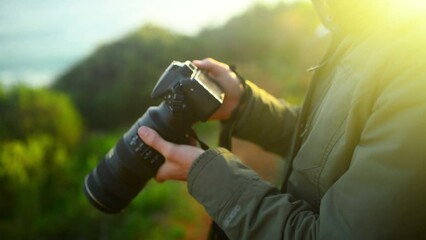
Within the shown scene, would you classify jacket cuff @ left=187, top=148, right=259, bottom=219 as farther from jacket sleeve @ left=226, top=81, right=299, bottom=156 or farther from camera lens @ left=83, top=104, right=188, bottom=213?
jacket sleeve @ left=226, top=81, right=299, bottom=156

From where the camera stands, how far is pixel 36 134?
286 inches

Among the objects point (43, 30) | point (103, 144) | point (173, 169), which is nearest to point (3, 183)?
point (103, 144)

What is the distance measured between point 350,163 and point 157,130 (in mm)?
694

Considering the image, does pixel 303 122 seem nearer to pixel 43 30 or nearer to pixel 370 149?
pixel 370 149

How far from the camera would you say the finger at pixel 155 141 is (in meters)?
1.52

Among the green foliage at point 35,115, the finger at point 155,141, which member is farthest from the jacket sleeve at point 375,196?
the green foliage at point 35,115

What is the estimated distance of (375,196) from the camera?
3.38 feet

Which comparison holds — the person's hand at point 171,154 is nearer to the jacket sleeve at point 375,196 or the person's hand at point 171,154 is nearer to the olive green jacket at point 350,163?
the olive green jacket at point 350,163

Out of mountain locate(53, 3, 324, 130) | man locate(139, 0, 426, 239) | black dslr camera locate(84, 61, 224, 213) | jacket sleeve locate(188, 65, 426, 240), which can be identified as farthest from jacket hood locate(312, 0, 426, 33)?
mountain locate(53, 3, 324, 130)

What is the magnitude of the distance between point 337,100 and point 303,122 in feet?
0.96

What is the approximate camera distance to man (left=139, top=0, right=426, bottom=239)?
3.31 feet

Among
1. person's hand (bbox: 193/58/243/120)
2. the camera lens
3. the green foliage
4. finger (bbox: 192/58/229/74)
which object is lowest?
the green foliage

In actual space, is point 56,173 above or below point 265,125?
below

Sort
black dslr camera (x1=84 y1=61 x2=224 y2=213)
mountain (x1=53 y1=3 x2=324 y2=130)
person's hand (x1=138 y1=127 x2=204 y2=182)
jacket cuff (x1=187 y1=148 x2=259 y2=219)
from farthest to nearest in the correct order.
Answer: mountain (x1=53 y1=3 x2=324 y2=130) → black dslr camera (x1=84 y1=61 x2=224 y2=213) → person's hand (x1=138 y1=127 x2=204 y2=182) → jacket cuff (x1=187 y1=148 x2=259 y2=219)
